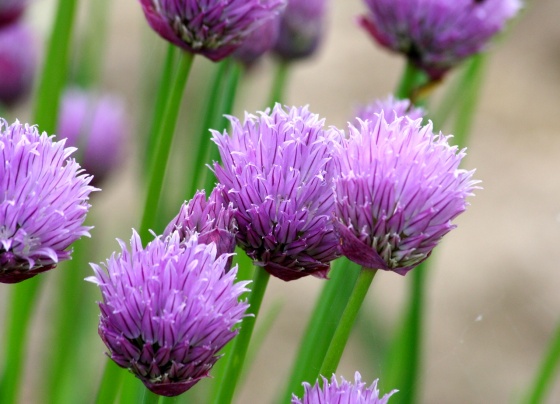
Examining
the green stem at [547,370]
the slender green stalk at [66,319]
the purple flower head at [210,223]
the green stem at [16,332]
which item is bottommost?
the slender green stalk at [66,319]

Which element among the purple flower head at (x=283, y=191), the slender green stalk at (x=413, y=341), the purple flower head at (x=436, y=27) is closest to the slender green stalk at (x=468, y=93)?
the purple flower head at (x=436, y=27)

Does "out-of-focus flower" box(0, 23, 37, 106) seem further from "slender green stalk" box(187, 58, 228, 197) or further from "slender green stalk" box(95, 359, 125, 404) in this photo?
"slender green stalk" box(95, 359, 125, 404)

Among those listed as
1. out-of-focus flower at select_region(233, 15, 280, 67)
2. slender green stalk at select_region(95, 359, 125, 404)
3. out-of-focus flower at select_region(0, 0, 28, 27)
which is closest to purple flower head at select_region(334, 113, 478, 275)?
slender green stalk at select_region(95, 359, 125, 404)

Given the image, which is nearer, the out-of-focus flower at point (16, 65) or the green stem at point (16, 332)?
the green stem at point (16, 332)

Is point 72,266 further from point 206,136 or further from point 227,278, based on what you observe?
point 227,278

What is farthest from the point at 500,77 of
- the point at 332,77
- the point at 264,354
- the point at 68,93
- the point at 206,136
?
the point at 206,136

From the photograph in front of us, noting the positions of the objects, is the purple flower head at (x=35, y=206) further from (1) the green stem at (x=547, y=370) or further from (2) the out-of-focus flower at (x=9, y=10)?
(2) the out-of-focus flower at (x=9, y=10)
